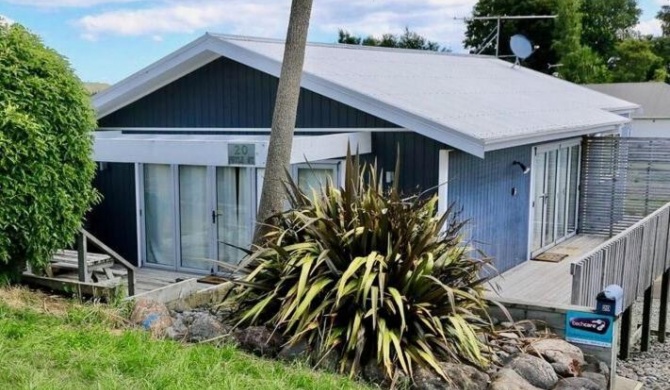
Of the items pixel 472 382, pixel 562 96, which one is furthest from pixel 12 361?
pixel 562 96

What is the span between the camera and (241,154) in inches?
371

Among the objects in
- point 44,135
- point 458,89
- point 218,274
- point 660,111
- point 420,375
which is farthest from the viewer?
point 660,111

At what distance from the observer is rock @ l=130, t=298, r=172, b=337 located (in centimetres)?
580

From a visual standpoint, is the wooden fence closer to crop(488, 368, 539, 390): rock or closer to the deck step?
the deck step

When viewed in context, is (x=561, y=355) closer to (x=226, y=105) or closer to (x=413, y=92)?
(x=413, y=92)

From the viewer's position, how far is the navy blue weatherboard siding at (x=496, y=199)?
1043 cm

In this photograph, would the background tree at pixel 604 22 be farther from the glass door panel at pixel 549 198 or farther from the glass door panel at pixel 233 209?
the glass door panel at pixel 233 209

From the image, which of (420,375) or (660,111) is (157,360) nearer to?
(420,375)

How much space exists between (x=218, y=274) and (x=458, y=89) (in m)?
5.89

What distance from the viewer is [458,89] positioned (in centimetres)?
1329

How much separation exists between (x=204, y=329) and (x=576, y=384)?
306 cm

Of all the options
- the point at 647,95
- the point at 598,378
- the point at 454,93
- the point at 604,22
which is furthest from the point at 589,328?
the point at 604,22

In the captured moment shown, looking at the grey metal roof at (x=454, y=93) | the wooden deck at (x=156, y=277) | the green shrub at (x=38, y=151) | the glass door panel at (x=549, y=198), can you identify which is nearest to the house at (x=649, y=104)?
the grey metal roof at (x=454, y=93)

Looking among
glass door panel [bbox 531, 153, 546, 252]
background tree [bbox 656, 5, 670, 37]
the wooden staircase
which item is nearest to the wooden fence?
glass door panel [bbox 531, 153, 546, 252]
